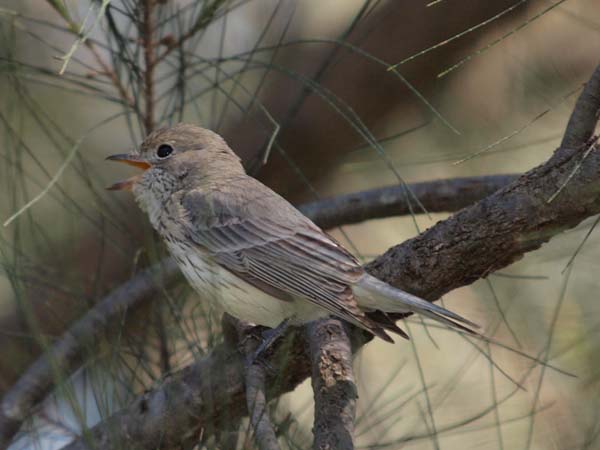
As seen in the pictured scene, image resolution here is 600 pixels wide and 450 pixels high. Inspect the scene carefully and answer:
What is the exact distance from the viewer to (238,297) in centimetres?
342

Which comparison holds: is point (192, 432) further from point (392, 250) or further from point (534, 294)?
point (534, 294)

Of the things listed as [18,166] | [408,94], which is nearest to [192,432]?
[18,166]

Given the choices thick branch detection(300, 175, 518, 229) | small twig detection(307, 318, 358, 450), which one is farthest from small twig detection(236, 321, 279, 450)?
thick branch detection(300, 175, 518, 229)

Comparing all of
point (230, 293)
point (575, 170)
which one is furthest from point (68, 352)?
point (575, 170)

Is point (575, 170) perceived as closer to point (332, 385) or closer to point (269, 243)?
point (332, 385)

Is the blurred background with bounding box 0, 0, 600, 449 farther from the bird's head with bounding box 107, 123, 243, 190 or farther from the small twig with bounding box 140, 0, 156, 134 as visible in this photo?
the small twig with bounding box 140, 0, 156, 134

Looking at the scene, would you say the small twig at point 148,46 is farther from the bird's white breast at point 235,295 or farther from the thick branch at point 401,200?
the thick branch at point 401,200

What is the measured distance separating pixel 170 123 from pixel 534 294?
5.61 feet

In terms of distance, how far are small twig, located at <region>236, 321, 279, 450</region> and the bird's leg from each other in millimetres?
23

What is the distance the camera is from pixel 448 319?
292cm

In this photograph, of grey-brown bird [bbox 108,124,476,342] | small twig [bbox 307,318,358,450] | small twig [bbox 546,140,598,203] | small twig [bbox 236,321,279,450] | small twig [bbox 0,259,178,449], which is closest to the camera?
small twig [bbox 236,321,279,450]

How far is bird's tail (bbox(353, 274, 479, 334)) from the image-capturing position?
292 cm

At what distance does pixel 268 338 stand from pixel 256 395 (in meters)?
0.72

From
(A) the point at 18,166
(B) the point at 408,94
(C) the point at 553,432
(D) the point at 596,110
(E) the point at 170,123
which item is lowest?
(C) the point at 553,432
